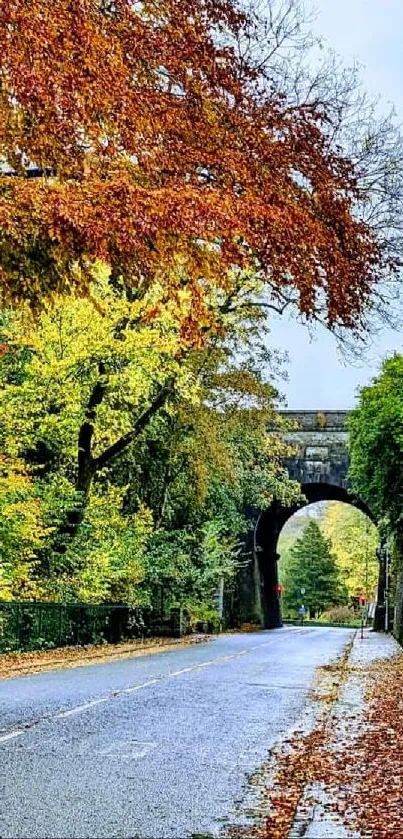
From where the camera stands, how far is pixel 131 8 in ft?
26.7

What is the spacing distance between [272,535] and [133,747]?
57.2 meters

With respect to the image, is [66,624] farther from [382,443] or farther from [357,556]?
[357,556]

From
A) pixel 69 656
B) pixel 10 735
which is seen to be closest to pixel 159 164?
pixel 10 735

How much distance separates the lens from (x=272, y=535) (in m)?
66.2

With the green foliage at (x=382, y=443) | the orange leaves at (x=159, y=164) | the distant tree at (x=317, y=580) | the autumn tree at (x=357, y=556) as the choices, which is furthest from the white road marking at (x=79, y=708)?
the distant tree at (x=317, y=580)

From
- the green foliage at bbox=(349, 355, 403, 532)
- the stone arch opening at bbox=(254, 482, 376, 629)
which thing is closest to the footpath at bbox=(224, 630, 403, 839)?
the green foliage at bbox=(349, 355, 403, 532)

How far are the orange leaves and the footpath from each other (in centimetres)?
353

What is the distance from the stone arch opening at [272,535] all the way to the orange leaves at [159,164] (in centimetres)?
4676

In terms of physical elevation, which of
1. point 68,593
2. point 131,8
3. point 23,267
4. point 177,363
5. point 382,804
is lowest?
point 382,804

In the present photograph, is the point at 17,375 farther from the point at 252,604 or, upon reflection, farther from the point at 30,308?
the point at 252,604

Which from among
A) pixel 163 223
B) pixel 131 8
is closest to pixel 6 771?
pixel 163 223

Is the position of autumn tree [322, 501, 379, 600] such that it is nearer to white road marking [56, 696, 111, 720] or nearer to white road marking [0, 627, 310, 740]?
white road marking [0, 627, 310, 740]

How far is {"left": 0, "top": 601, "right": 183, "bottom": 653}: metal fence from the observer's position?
23688mm

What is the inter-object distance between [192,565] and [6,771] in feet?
97.0
